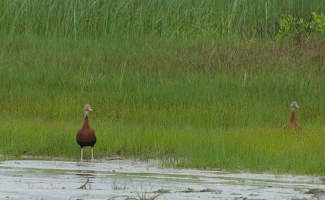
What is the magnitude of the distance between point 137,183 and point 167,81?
26.0 feet

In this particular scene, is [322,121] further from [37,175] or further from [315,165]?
[37,175]

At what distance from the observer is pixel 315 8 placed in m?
22.1

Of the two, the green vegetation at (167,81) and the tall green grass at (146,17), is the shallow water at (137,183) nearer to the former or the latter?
the green vegetation at (167,81)

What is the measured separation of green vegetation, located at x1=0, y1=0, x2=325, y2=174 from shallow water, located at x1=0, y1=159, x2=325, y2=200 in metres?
0.67

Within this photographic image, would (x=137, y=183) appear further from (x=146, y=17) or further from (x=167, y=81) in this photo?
(x=146, y=17)

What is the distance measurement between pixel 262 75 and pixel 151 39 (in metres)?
3.65

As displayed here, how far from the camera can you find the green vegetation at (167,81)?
1269 centimetres

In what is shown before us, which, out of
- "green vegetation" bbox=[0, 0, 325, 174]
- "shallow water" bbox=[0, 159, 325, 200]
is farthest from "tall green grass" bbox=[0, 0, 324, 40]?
"shallow water" bbox=[0, 159, 325, 200]

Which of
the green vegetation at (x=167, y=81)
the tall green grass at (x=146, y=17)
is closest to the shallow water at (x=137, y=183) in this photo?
the green vegetation at (x=167, y=81)

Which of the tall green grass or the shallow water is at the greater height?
the tall green grass

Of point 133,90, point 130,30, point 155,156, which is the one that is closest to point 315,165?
point 155,156

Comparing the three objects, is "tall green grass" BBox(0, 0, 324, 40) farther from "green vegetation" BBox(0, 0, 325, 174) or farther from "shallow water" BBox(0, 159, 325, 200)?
"shallow water" BBox(0, 159, 325, 200)

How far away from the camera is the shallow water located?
8648mm

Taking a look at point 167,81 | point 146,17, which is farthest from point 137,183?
point 146,17
